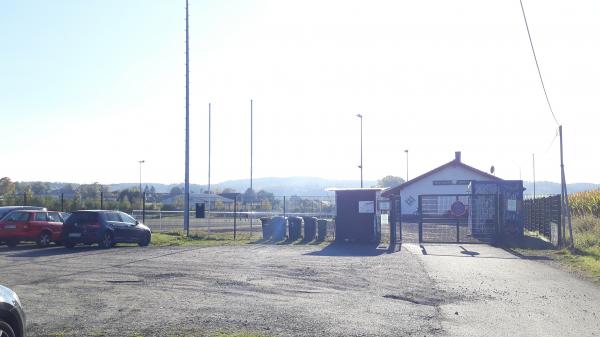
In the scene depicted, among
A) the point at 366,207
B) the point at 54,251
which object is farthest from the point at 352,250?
the point at 54,251

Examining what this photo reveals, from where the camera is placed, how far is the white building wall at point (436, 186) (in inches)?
2293

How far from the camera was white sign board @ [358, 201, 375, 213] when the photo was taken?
27.5m

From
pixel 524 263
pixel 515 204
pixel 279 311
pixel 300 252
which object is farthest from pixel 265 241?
pixel 279 311

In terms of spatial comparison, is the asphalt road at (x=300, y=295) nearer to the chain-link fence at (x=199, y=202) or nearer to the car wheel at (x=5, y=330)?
the car wheel at (x=5, y=330)

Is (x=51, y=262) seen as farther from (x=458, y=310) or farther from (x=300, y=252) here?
(x=458, y=310)

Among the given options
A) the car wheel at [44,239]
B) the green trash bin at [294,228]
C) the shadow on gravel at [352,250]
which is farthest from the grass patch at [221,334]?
the green trash bin at [294,228]

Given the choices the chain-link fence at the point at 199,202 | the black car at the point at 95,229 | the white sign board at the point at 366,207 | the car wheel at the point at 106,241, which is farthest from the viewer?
the chain-link fence at the point at 199,202

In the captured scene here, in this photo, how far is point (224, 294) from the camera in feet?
41.9

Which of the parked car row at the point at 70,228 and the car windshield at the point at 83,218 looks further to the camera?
the car windshield at the point at 83,218

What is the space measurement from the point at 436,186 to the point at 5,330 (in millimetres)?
54261

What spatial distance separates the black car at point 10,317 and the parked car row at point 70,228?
18.6 m

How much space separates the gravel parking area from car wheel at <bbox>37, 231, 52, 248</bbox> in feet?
17.1

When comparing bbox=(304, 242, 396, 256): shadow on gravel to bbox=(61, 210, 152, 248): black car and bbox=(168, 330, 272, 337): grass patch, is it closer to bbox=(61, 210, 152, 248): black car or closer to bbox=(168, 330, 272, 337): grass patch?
bbox=(61, 210, 152, 248): black car

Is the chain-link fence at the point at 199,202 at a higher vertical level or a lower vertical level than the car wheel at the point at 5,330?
higher
